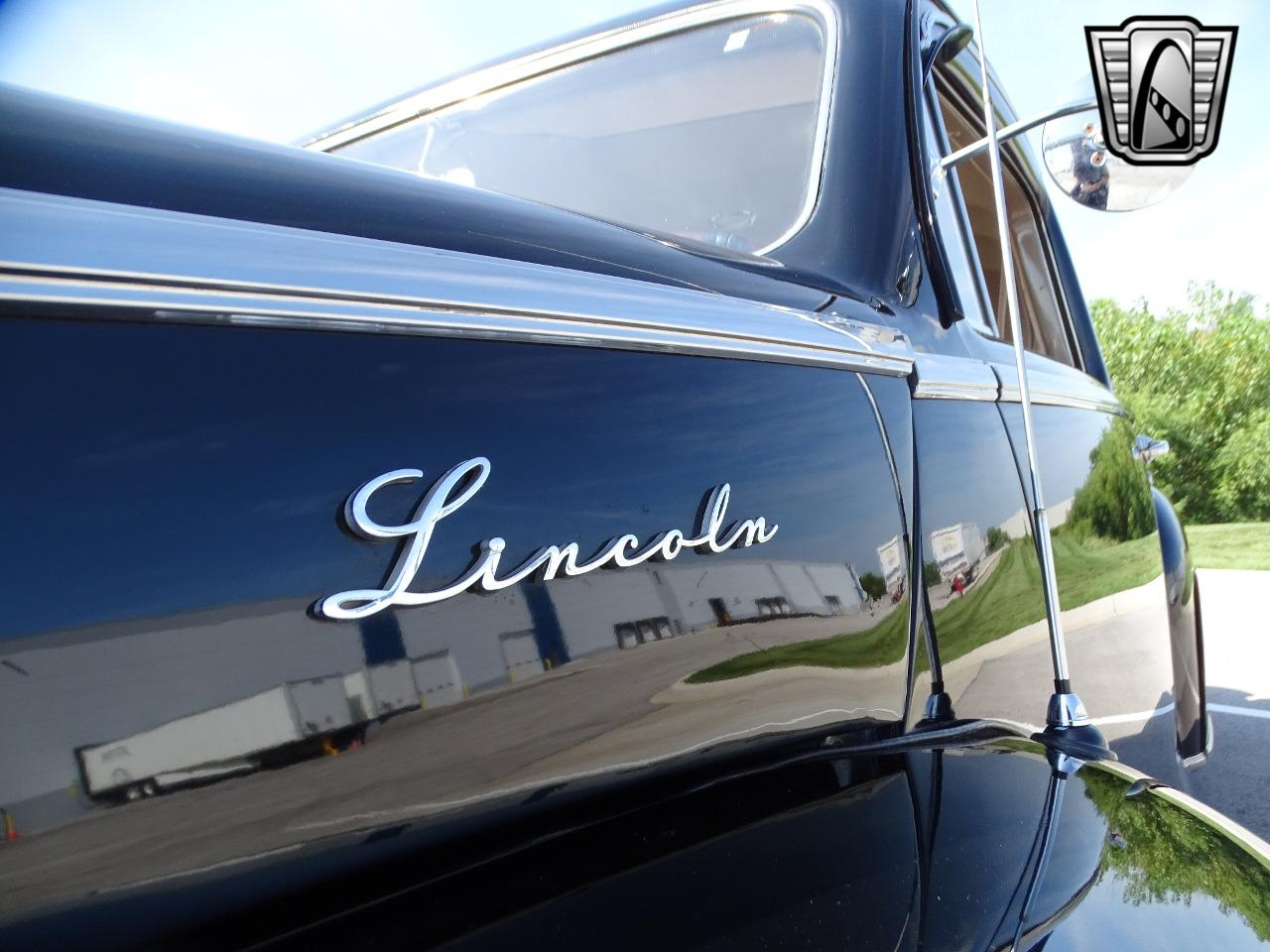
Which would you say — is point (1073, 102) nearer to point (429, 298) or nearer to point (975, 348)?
point (975, 348)

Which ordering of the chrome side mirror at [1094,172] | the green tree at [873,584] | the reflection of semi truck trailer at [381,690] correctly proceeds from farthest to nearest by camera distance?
the chrome side mirror at [1094,172] < the green tree at [873,584] < the reflection of semi truck trailer at [381,690]

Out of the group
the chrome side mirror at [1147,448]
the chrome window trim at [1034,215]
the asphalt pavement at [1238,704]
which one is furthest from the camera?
the asphalt pavement at [1238,704]

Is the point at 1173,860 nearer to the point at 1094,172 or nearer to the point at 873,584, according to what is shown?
the point at 873,584

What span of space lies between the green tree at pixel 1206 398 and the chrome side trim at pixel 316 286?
17.9 m

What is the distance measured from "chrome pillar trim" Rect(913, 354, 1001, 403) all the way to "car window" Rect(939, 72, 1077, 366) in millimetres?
1244

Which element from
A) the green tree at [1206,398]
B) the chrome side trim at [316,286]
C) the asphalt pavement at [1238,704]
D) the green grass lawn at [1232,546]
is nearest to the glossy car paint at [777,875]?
the chrome side trim at [316,286]

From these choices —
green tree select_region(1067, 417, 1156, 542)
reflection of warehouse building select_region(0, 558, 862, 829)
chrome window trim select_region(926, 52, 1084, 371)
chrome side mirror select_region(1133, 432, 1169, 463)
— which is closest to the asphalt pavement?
green tree select_region(1067, 417, 1156, 542)

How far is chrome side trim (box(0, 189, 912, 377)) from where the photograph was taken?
1.94 ft

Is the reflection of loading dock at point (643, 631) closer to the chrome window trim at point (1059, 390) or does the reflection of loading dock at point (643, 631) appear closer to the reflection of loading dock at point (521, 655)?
the reflection of loading dock at point (521, 655)

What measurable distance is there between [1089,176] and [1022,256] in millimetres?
1582

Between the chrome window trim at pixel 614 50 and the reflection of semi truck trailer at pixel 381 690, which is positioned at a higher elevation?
the chrome window trim at pixel 614 50

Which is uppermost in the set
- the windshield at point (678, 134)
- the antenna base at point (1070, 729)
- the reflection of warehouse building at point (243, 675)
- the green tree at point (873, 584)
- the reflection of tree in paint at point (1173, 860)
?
the windshield at point (678, 134)

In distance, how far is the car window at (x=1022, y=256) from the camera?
2826 mm

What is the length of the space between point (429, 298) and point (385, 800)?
36 centimetres
